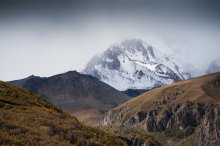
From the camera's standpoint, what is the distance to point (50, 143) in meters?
39.2

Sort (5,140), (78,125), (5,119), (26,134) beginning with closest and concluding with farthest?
1. (5,140)
2. (26,134)
3. (5,119)
4. (78,125)

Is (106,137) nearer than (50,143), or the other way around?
(50,143)

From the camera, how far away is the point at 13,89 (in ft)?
186

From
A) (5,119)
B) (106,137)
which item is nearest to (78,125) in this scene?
(106,137)

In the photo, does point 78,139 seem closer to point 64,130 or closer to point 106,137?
point 64,130

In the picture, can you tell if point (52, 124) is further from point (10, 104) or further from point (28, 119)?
point (10, 104)

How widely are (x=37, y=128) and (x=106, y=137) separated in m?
8.24

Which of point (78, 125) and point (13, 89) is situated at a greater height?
point (13, 89)

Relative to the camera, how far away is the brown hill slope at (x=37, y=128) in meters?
39.1

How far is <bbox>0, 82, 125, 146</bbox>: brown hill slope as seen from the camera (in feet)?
128

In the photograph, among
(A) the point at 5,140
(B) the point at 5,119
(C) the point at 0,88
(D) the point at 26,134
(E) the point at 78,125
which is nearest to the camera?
(A) the point at 5,140

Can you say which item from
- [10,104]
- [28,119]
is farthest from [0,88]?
[28,119]

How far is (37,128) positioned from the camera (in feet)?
138

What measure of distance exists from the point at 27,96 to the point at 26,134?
1675 cm
